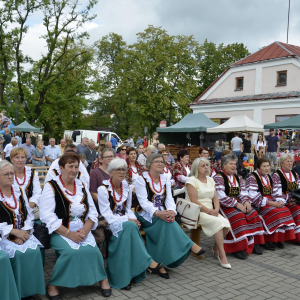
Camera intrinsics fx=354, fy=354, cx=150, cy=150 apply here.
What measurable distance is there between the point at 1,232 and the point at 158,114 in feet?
107

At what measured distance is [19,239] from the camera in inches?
146

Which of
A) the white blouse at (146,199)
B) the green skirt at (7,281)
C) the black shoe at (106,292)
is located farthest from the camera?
the white blouse at (146,199)

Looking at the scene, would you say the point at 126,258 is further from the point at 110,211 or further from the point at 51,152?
the point at 51,152

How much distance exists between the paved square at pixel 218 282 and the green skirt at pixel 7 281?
1.85 ft

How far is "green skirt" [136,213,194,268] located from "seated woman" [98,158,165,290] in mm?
173

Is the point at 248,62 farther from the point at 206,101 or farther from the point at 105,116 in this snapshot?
the point at 105,116

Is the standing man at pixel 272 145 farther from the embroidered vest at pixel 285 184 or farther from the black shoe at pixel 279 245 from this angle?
the black shoe at pixel 279 245

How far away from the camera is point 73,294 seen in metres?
3.94

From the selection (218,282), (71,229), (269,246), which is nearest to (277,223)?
(269,246)

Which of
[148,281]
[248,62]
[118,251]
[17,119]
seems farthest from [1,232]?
[248,62]

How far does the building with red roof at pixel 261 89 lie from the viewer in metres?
23.0

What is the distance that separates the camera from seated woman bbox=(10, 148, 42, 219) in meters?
4.54

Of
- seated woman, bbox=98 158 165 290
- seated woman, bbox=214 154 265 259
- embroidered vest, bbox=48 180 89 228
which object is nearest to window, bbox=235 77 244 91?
seated woman, bbox=214 154 265 259

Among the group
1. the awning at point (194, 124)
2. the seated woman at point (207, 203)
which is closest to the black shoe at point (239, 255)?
the seated woman at point (207, 203)
